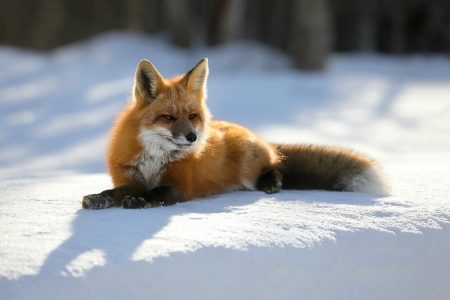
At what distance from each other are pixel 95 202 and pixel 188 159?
0.63 m

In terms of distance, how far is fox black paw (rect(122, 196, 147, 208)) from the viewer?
8.66 ft

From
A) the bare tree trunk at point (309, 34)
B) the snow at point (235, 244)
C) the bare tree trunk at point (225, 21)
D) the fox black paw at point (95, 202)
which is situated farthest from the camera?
the bare tree trunk at point (225, 21)

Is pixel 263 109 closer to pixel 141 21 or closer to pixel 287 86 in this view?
pixel 287 86

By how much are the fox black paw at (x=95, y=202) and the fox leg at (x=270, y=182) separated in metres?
1.09

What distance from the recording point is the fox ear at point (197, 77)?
3.14 metres

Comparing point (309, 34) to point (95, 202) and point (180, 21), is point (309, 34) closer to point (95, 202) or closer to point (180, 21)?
point (180, 21)

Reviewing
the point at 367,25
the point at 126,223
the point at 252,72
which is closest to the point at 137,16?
the point at 252,72

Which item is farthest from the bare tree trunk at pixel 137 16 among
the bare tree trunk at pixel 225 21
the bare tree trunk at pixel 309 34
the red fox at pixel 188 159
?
the red fox at pixel 188 159

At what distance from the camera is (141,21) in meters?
14.5

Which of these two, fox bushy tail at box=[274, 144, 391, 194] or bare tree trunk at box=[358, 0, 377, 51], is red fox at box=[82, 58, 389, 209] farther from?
bare tree trunk at box=[358, 0, 377, 51]

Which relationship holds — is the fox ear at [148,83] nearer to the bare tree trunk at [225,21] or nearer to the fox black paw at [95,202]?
the fox black paw at [95,202]

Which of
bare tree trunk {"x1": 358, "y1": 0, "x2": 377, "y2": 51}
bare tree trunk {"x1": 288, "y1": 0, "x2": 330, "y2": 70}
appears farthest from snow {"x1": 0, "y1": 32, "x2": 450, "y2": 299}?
bare tree trunk {"x1": 358, "y1": 0, "x2": 377, "y2": 51}

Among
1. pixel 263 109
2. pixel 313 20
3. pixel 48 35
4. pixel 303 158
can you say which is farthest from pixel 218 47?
pixel 303 158

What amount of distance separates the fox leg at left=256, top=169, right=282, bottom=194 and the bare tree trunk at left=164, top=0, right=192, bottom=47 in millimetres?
9060
